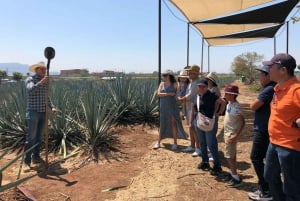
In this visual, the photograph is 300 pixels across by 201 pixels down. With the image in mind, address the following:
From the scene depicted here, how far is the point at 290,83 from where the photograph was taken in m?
2.94

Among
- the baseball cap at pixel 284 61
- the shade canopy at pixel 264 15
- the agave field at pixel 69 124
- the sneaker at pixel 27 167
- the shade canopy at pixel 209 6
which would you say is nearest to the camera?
the baseball cap at pixel 284 61

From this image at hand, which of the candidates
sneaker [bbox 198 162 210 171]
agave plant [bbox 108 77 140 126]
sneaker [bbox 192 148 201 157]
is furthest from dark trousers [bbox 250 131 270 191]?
agave plant [bbox 108 77 140 126]

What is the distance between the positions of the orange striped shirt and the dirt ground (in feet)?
4.67

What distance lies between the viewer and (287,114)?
2.91m

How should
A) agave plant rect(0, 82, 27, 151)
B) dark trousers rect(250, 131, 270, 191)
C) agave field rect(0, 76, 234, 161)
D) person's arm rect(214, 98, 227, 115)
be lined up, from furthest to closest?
1. agave plant rect(0, 82, 27, 151)
2. agave field rect(0, 76, 234, 161)
3. person's arm rect(214, 98, 227, 115)
4. dark trousers rect(250, 131, 270, 191)

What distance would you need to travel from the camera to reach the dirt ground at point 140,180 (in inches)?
169

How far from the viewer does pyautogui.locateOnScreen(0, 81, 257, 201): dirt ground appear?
4.29 metres

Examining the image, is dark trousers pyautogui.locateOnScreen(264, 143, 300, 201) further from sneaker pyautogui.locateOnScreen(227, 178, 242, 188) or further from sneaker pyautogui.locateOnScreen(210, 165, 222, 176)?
sneaker pyautogui.locateOnScreen(210, 165, 222, 176)

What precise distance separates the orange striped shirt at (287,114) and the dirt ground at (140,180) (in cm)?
142

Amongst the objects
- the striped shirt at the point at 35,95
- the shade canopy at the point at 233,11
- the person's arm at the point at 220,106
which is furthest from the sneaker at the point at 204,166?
the shade canopy at the point at 233,11

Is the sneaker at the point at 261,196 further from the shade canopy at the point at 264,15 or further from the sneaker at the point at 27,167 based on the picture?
the shade canopy at the point at 264,15

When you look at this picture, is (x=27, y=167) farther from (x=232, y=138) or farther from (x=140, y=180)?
(x=232, y=138)

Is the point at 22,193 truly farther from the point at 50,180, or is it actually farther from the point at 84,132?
the point at 84,132

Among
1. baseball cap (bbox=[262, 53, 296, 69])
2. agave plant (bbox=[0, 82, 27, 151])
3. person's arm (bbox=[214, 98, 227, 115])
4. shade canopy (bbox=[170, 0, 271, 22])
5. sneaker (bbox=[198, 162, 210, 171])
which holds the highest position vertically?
shade canopy (bbox=[170, 0, 271, 22])
